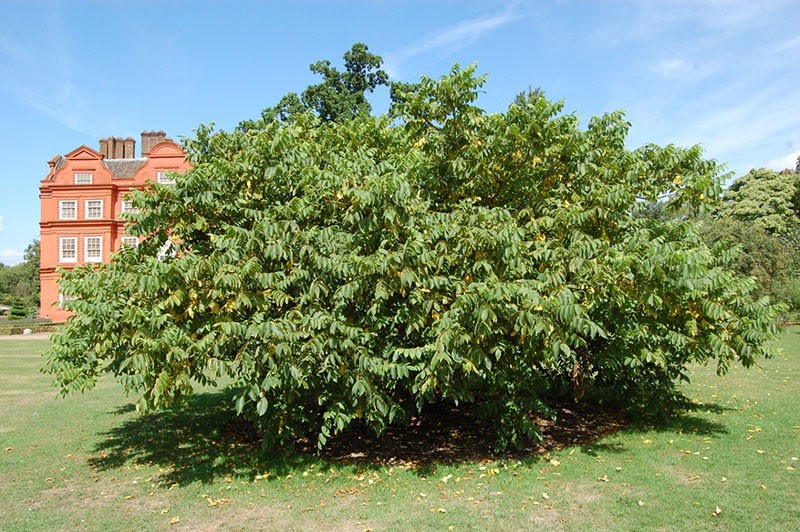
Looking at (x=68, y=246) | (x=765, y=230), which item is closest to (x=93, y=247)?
(x=68, y=246)

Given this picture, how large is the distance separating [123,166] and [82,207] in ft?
15.6

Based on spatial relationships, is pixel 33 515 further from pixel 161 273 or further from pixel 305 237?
pixel 305 237

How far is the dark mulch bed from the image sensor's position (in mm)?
7910

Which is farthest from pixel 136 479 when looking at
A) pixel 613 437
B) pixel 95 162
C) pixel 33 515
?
pixel 95 162

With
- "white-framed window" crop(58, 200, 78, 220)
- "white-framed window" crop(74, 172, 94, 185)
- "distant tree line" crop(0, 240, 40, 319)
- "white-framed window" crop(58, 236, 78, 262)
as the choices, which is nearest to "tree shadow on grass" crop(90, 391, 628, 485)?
"white-framed window" crop(58, 236, 78, 262)

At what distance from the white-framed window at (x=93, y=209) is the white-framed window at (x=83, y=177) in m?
1.43

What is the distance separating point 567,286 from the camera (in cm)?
604

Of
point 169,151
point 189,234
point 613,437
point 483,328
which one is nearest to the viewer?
point 483,328

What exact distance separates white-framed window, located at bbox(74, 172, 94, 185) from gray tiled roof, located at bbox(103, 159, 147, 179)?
203 cm

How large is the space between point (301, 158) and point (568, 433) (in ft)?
18.6

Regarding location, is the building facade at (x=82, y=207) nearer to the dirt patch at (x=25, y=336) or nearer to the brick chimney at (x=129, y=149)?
the brick chimney at (x=129, y=149)

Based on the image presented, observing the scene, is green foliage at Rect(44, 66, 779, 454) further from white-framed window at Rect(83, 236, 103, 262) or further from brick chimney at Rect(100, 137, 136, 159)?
brick chimney at Rect(100, 137, 136, 159)

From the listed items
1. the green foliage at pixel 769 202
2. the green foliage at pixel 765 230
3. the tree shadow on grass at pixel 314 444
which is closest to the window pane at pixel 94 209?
the tree shadow on grass at pixel 314 444

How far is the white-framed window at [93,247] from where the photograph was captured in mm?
38094
